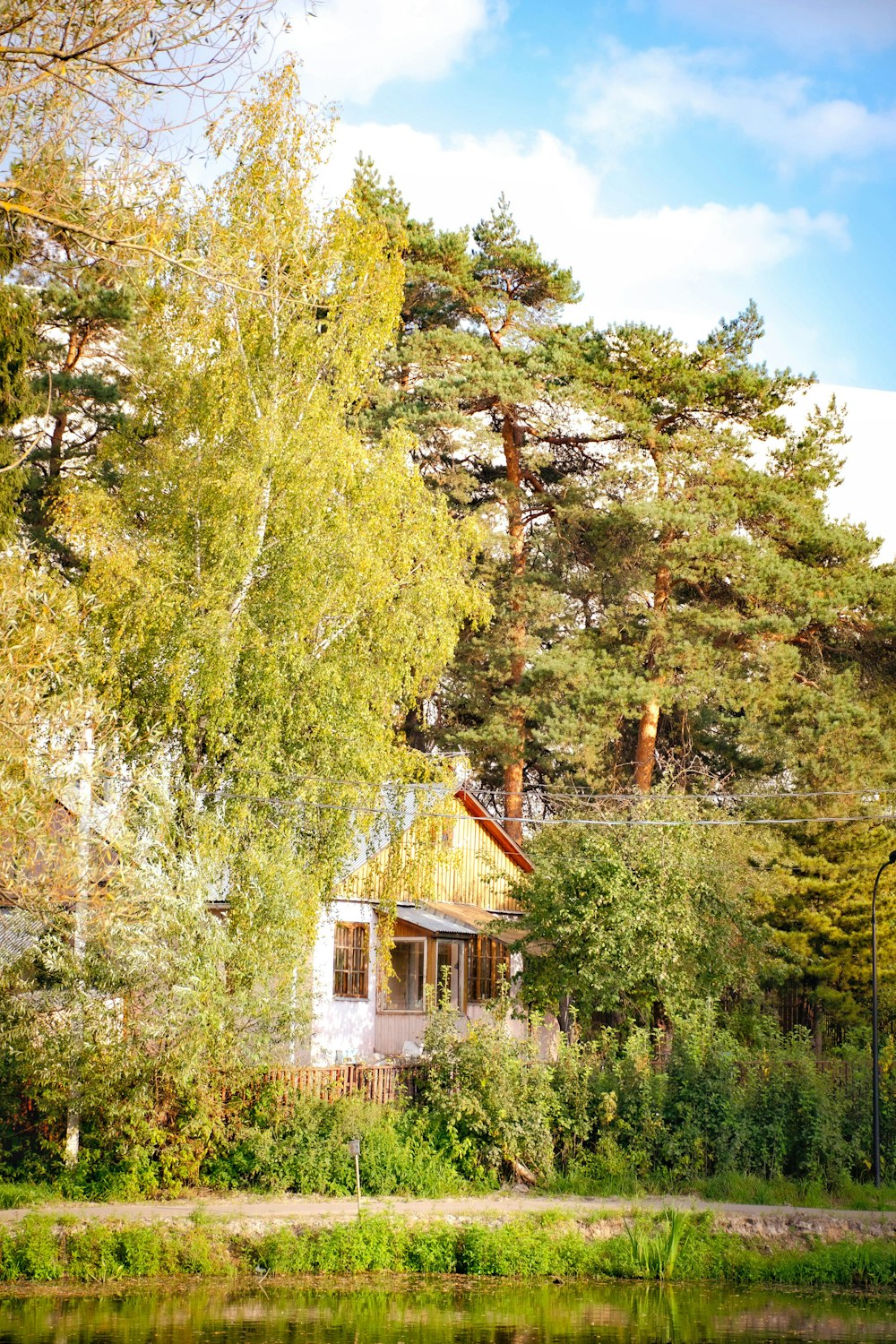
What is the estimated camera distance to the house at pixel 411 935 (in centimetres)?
2228

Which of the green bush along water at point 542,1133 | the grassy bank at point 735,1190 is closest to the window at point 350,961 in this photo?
the green bush along water at point 542,1133

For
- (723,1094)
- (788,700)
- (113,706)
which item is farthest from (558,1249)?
(788,700)

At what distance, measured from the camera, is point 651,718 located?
116ft

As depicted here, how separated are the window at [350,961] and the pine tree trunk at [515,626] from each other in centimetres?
579

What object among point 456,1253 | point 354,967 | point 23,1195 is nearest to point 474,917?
point 354,967

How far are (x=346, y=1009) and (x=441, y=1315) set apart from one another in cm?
1329

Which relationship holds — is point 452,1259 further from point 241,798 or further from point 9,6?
point 9,6

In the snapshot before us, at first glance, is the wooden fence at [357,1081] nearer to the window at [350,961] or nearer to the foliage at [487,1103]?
the foliage at [487,1103]

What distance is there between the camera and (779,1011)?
36.2 m

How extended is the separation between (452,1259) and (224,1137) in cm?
356

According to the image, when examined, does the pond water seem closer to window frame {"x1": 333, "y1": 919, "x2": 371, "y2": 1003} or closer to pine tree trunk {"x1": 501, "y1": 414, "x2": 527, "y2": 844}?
window frame {"x1": 333, "y1": 919, "x2": 371, "y2": 1003}

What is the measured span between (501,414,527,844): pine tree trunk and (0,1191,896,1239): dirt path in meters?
15.3

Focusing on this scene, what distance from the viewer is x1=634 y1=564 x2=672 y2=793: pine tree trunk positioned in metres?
A: 34.7

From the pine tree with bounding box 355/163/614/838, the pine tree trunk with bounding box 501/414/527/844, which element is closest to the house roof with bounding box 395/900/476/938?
the pine tree trunk with bounding box 501/414/527/844
